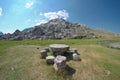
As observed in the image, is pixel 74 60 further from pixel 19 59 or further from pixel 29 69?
pixel 19 59

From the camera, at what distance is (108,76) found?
61.3 feet

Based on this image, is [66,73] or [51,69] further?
[51,69]

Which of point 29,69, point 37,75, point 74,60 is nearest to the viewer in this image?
point 37,75

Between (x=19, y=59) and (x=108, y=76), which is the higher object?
(x=19, y=59)

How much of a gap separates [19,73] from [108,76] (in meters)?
11.6

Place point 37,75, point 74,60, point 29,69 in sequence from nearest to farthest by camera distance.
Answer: point 37,75, point 29,69, point 74,60

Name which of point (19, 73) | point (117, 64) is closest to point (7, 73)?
point (19, 73)

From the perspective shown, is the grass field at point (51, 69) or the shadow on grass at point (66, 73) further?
the grass field at point (51, 69)

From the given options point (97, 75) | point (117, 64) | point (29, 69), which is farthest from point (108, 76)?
point (29, 69)

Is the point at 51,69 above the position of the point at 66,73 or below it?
above

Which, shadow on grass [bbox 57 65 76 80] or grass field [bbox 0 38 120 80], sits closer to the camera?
shadow on grass [bbox 57 65 76 80]

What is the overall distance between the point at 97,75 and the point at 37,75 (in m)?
7.74

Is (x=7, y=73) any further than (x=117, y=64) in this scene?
No

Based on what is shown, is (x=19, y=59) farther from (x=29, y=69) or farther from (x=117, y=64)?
(x=117, y=64)
